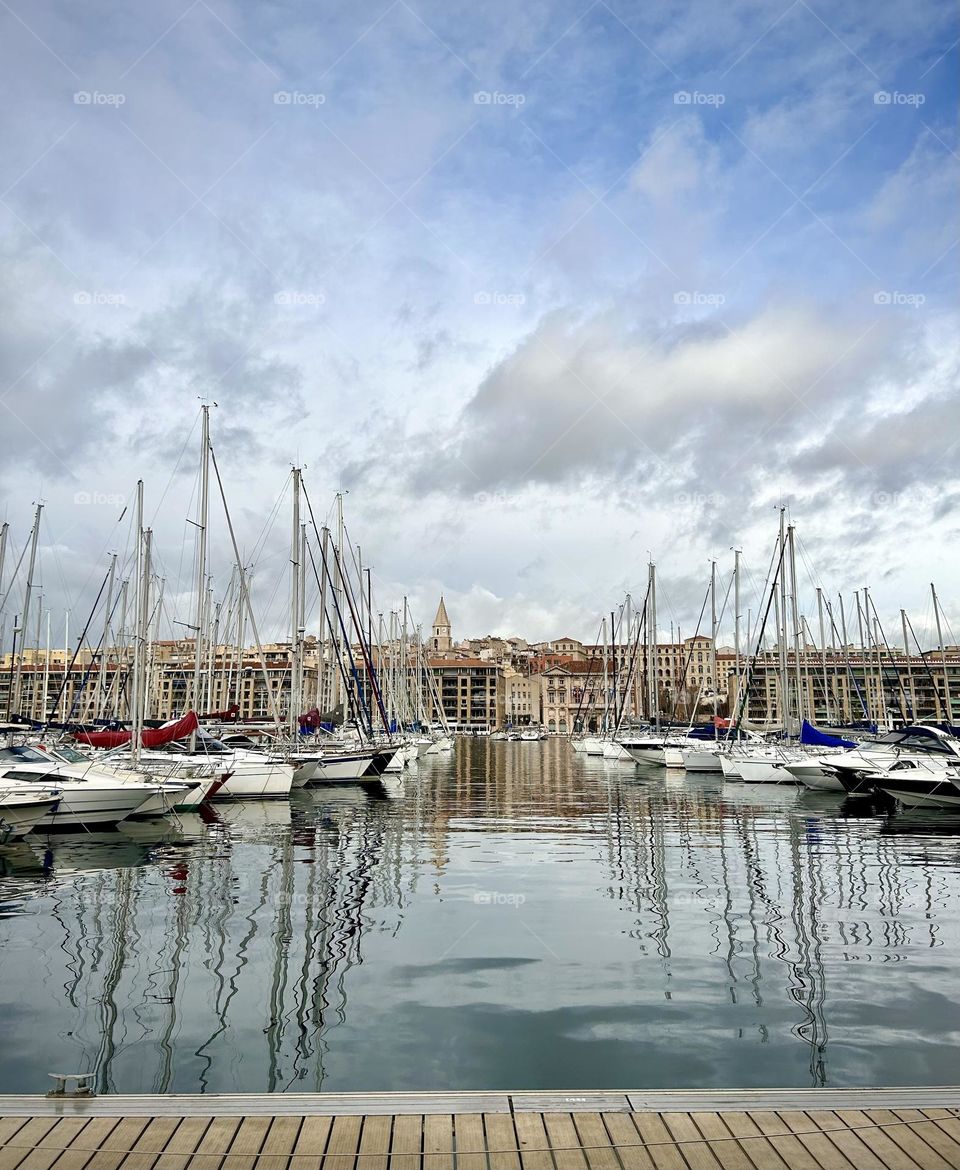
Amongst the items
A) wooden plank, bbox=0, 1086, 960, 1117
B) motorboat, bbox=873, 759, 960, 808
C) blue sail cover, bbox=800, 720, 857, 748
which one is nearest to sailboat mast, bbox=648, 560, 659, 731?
blue sail cover, bbox=800, 720, 857, 748

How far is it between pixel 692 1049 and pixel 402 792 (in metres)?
30.6

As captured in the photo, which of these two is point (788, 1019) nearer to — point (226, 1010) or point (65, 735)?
point (226, 1010)

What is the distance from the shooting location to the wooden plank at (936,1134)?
522 centimetres

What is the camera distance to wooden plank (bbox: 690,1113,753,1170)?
204 inches

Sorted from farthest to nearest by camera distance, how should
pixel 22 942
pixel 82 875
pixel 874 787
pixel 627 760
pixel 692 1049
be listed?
1. pixel 627 760
2. pixel 874 787
3. pixel 82 875
4. pixel 22 942
5. pixel 692 1049

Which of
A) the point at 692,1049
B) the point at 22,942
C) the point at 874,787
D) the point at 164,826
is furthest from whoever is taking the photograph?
the point at 874,787

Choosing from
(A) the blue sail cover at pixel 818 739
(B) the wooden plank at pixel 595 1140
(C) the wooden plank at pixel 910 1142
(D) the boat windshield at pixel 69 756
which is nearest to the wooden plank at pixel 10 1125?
(B) the wooden plank at pixel 595 1140

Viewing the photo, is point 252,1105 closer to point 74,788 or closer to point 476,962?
point 476,962

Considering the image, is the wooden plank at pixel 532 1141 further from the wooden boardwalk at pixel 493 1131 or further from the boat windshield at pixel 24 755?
the boat windshield at pixel 24 755

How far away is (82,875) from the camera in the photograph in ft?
58.2

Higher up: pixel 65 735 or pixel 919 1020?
pixel 65 735

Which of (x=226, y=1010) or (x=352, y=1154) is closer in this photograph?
(x=352, y=1154)

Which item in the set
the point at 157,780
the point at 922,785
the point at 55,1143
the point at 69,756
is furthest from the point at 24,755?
the point at 922,785

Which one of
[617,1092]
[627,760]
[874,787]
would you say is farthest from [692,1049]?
[627,760]
